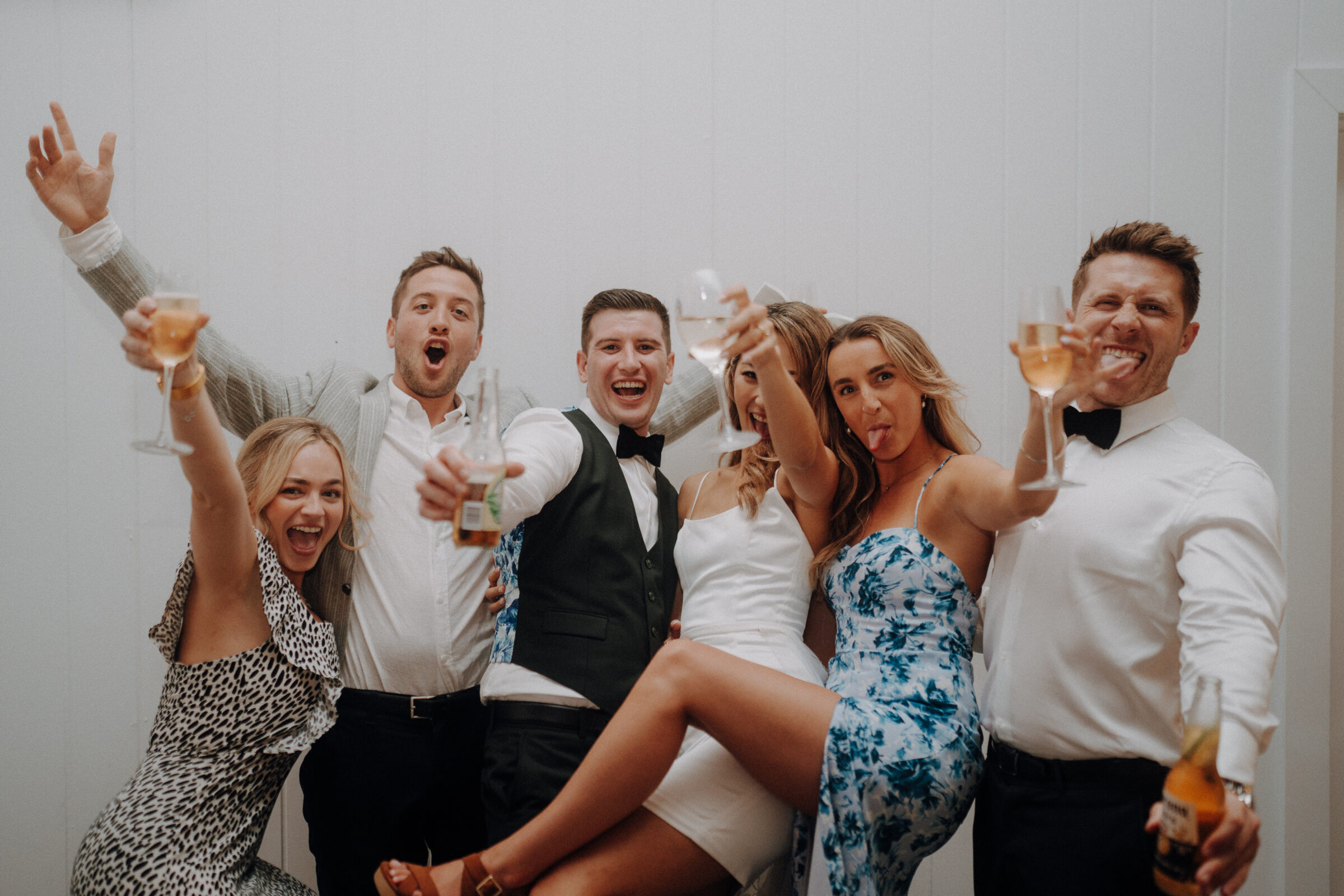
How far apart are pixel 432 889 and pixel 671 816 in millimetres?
469

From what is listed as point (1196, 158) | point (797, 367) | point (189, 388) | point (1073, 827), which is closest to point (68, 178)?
point (189, 388)

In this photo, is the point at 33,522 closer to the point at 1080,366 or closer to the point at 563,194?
the point at 563,194


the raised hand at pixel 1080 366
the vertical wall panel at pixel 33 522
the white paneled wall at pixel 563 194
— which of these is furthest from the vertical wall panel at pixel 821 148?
the vertical wall panel at pixel 33 522

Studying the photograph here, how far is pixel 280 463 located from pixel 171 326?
703 millimetres

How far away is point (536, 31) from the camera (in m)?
2.71

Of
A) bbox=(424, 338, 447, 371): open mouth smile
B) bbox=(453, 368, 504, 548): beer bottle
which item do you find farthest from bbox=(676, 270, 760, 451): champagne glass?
bbox=(424, 338, 447, 371): open mouth smile

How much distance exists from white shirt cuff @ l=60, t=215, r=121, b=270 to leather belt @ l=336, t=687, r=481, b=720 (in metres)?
1.15

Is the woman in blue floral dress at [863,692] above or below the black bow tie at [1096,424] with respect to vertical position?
below

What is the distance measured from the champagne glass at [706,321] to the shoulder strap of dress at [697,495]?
49 cm

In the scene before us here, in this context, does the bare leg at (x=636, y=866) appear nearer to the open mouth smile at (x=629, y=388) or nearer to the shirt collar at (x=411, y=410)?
the open mouth smile at (x=629, y=388)

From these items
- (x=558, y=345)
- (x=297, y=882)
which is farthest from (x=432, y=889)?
(x=558, y=345)

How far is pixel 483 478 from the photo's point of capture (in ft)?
4.38

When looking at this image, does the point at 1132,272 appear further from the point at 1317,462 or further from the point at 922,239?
the point at 1317,462

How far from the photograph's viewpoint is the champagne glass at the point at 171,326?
4.51 feet
